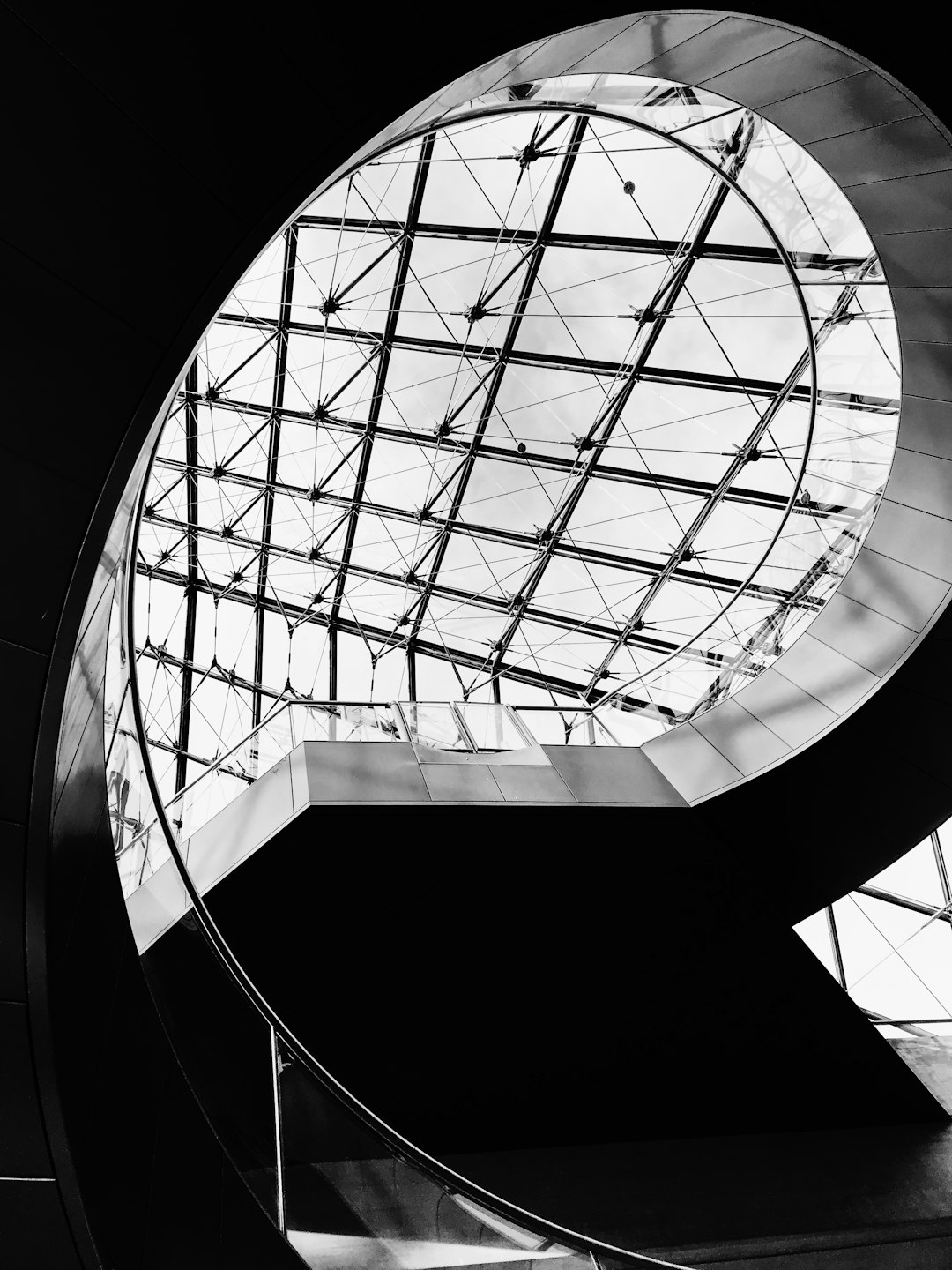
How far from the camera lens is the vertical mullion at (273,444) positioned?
24.0m

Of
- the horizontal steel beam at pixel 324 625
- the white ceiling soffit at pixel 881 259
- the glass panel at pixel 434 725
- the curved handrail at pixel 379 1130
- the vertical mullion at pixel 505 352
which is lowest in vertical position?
the curved handrail at pixel 379 1130

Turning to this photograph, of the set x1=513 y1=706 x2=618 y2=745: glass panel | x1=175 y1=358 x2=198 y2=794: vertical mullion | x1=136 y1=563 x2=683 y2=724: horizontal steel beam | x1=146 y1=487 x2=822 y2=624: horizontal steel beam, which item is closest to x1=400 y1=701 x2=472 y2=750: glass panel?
x1=513 y1=706 x2=618 y2=745: glass panel

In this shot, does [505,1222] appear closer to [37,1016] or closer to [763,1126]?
[37,1016]

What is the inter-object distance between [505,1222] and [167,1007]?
328 cm

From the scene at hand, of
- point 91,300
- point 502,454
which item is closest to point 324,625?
point 502,454

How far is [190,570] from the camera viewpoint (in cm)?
3388

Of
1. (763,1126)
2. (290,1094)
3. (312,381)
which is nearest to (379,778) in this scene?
(290,1094)

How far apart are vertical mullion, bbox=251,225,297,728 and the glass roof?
10cm

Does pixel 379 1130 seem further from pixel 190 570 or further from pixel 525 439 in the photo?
pixel 190 570

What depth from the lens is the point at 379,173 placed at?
2114 centimetres

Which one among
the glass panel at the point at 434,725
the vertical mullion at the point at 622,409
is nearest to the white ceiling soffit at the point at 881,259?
the vertical mullion at the point at 622,409

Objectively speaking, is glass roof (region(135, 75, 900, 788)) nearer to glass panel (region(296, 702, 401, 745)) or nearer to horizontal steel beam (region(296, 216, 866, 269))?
horizontal steel beam (region(296, 216, 866, 269))

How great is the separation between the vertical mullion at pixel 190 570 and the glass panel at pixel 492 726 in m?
16.9

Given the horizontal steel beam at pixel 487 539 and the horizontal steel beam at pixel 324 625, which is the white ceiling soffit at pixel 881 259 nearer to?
the horizontal steel beam at pixel 487 539
